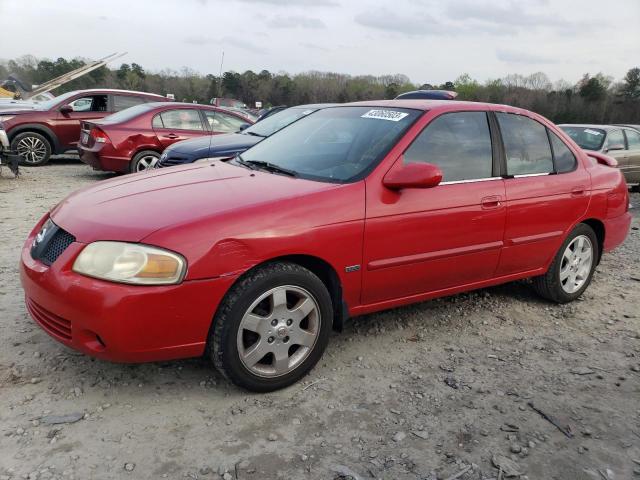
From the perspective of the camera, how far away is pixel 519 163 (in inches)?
150

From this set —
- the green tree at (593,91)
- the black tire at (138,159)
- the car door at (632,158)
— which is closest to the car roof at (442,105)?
the black tire at (138,159)

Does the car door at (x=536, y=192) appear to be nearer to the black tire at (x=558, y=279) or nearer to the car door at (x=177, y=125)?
the black tire at (x=558, y=279)

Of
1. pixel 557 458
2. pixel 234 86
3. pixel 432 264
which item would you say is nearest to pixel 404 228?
pixel 432 264

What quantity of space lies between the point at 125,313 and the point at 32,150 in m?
9.33

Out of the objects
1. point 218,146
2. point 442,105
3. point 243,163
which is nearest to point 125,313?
point 243,163

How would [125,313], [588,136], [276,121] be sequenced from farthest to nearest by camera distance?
1. [588,136]
2. [276,121]
3. [125,313]

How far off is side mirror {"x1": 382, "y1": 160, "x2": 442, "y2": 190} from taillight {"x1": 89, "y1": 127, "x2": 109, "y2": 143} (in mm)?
6749

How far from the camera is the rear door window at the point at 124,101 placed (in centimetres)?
1061

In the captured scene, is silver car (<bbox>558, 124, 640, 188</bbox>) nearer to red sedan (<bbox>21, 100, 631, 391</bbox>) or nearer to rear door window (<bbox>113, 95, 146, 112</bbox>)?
red sedan (<bbox>21, 100, 631, 391</bbox>)

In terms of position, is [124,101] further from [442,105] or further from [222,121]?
[442,105]

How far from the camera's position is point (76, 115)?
10297 millimetres

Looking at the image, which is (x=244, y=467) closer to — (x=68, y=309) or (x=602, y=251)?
(x=68, y=309)

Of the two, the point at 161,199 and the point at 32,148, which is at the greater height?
the point at 161,199

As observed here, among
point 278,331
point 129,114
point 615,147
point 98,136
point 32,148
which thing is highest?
point 129,114
